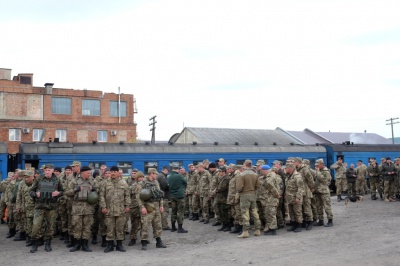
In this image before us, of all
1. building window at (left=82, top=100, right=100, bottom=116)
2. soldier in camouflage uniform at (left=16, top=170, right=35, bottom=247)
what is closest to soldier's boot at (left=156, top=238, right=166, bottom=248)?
soldier in camouflage uniform at (left=16, top=170, right=35, bottom=247)

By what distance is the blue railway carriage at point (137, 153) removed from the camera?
17.1 metres

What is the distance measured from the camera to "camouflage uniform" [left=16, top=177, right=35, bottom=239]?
10.2 meters

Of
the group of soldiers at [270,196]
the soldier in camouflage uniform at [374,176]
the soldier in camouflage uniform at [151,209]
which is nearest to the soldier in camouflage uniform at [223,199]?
the group of soldiers at [270,196]

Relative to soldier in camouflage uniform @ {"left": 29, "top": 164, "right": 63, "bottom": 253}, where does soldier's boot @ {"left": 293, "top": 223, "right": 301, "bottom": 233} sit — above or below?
below

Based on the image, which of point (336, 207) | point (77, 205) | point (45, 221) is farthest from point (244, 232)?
point (336, 207)

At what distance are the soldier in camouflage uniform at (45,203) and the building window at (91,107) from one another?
33966 millimetres

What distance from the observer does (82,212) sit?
371 inches

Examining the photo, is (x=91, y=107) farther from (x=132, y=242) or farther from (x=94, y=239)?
(x=132, y=242)

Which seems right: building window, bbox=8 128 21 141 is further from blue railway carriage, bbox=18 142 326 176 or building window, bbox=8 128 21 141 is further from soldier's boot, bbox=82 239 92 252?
soldier's boot, bbox=82 239 92 252

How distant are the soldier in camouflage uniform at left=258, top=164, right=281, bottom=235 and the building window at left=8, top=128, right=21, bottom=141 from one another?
33.1 m

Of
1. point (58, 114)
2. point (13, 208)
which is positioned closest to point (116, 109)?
point (58, 114)

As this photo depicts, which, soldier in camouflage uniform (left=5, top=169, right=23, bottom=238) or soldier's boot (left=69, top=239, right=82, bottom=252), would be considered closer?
soldier's boot (left=69, top=239, right=82, bottom=252)

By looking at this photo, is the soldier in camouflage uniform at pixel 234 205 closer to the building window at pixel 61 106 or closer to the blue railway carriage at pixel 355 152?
the blue railway carriage at pixel 355 152

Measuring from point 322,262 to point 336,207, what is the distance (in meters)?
8.26
